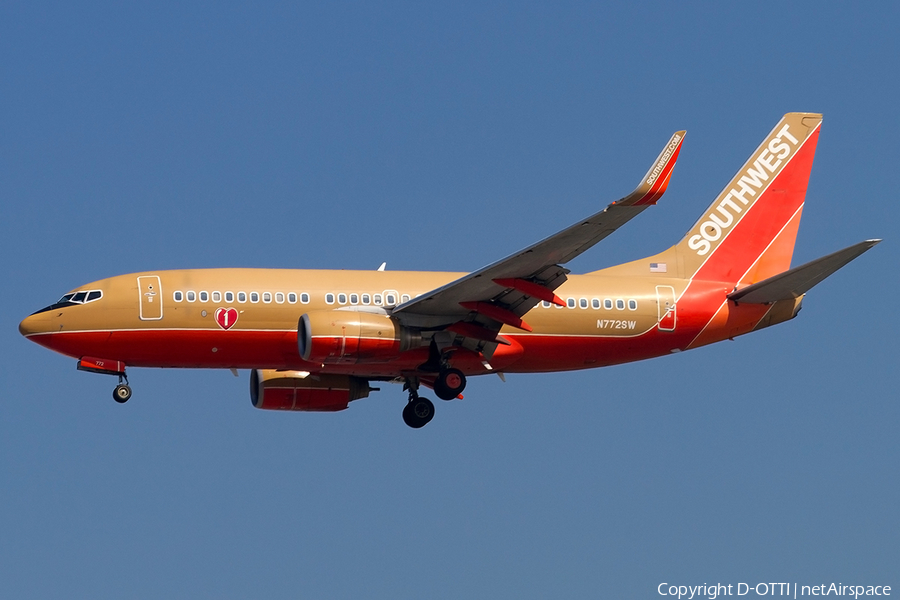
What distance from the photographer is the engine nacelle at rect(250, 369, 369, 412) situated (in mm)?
43844

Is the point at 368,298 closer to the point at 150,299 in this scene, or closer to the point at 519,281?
the point at 519,281

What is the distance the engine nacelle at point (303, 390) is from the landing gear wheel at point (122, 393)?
5.03 metres

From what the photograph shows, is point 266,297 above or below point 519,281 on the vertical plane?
below

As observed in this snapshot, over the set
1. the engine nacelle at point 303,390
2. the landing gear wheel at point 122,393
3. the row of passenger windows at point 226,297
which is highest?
the row of passenger windows at point 226,297

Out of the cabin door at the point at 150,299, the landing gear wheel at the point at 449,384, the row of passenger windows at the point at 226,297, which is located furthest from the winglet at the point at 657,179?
the cabin door at the point at 150,299

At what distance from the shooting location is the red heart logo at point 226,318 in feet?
129

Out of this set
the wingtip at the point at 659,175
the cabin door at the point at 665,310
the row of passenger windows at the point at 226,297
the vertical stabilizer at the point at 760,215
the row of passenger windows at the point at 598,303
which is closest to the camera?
the wingtip at the point at 659,175

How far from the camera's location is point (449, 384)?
40.4m

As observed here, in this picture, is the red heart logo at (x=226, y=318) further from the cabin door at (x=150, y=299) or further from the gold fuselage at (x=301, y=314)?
the cabin door at (x=150, y=299)

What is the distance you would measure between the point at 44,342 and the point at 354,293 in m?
9.37

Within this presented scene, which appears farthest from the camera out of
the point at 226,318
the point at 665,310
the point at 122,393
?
the point at 665,310

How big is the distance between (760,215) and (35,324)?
80.8ft

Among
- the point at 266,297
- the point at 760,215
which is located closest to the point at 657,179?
the point at 266,297

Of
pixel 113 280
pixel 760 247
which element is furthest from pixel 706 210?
pixel 113 280
